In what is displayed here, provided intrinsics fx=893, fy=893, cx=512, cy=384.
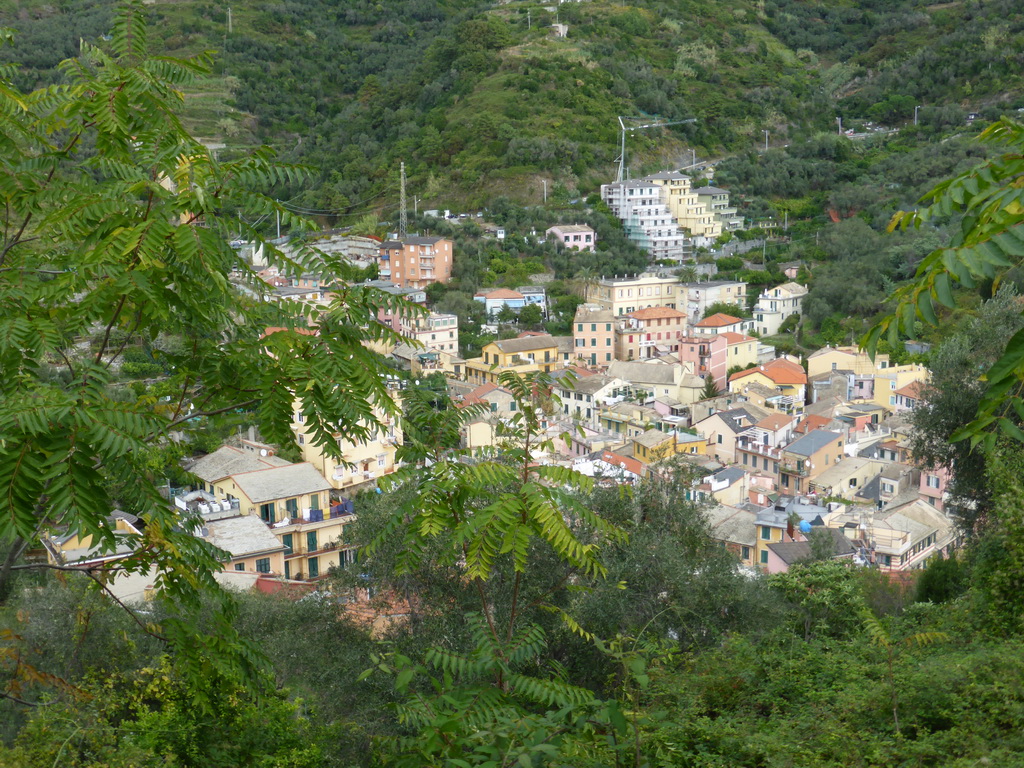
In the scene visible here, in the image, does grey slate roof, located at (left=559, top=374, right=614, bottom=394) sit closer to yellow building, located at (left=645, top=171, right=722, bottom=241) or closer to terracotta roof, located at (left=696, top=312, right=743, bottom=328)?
terracotta roof, located at (left=696, top=312, right=743, bottom=328)

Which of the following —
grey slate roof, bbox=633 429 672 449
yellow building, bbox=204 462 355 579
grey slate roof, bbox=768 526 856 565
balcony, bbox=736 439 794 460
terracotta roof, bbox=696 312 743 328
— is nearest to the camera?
grey slate roof, bbox=768 526 856 565

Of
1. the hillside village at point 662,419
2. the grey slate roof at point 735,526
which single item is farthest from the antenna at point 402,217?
the grey slate roof at point 735,526

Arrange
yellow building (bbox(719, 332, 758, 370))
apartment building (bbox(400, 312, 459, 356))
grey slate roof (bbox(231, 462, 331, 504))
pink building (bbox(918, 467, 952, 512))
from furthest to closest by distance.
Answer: apartment building (bbox(400, 312, 459, 356)) < yellow building (bbox(719, 332, 758, 370)) < pink building (bbox(918, 467, 952, 512)) < grey slate roof (bbox(231, 462, 331, 504))

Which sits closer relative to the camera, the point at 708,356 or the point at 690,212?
the point at 708,356

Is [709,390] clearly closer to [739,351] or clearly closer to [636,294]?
[739,351]

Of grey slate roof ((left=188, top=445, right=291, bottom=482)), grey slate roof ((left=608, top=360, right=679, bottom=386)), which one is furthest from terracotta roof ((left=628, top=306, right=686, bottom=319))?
grey slate roof ((left=188, top=445, right=291, bottom=482))

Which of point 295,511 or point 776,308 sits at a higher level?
point 776,308

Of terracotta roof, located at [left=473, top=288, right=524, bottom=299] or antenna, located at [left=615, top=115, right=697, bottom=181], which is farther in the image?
antenna, located at [left=615, top=115, right=697, bottom=181]

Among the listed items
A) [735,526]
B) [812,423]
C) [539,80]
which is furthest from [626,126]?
[735,526]

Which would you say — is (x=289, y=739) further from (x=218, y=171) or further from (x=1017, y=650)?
(x=1017, y=650)
